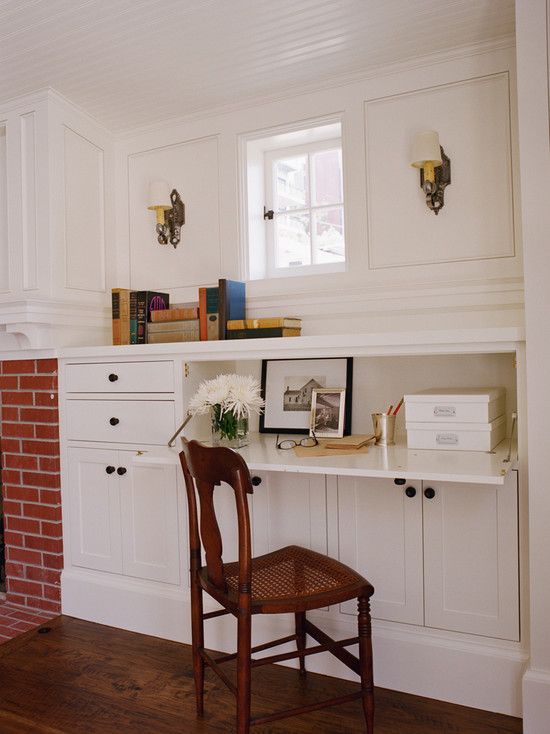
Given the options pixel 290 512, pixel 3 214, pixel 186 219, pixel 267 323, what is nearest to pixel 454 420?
pixel 290 512

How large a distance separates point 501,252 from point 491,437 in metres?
0.75

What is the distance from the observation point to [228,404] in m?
2.24

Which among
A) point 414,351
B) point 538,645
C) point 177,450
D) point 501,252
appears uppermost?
point 501,252

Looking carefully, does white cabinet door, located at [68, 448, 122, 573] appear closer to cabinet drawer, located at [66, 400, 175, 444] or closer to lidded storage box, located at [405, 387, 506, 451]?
cabinet drawer, located at [66, 400, 175, 444]

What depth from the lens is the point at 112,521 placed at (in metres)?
2.76

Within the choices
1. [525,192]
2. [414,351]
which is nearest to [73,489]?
[414,351]

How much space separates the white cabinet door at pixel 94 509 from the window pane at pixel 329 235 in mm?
1331

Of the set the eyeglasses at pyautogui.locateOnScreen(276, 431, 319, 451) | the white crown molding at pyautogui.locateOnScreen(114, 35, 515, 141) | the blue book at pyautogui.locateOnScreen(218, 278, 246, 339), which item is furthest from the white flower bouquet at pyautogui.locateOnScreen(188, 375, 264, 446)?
the white crown molding at pyautogui.locateOnScreen(114, 35, 515, 141)

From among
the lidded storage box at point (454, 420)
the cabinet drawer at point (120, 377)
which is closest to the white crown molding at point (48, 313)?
the cabinet drawer at point (120, 377)

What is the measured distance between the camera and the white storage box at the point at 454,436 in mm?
2043

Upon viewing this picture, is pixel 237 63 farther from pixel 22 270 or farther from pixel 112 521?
pixel 112 521

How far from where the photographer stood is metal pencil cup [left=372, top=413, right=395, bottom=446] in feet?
7.55

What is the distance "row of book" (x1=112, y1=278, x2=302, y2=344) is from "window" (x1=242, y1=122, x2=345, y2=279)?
256 mm

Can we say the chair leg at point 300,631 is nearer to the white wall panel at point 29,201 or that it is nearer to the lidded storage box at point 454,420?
the lidded storage box at point 454,420
